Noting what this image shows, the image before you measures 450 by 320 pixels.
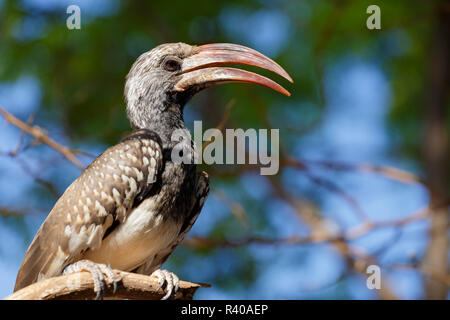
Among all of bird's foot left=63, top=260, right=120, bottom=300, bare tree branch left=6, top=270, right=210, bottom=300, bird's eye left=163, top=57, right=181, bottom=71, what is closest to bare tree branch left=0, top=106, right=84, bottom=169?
bird's eye left=163, top=57, right=181, bottom=71

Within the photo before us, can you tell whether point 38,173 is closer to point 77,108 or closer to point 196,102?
point 77,108

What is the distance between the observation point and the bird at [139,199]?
12.7 ft

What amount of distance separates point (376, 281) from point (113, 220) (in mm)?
3806

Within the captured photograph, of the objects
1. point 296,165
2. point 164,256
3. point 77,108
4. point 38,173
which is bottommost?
point 164,256

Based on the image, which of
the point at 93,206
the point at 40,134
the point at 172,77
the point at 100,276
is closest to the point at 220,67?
the point at 172,77

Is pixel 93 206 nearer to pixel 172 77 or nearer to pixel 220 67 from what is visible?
pixel 172 77

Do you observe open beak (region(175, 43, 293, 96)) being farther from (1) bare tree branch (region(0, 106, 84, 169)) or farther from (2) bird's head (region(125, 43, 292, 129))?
(1) bare tree branch (region(0, 106, 84, 169))

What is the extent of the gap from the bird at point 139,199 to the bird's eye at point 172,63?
0.05 metres

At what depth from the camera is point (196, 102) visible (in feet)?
30.1

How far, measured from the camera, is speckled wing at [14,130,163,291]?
384cm

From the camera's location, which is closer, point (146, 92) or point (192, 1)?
point (146, 92)

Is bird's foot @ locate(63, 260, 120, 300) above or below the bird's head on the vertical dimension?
below

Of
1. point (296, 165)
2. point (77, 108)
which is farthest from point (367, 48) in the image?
point (77, 108)

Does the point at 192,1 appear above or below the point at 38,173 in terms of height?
above
